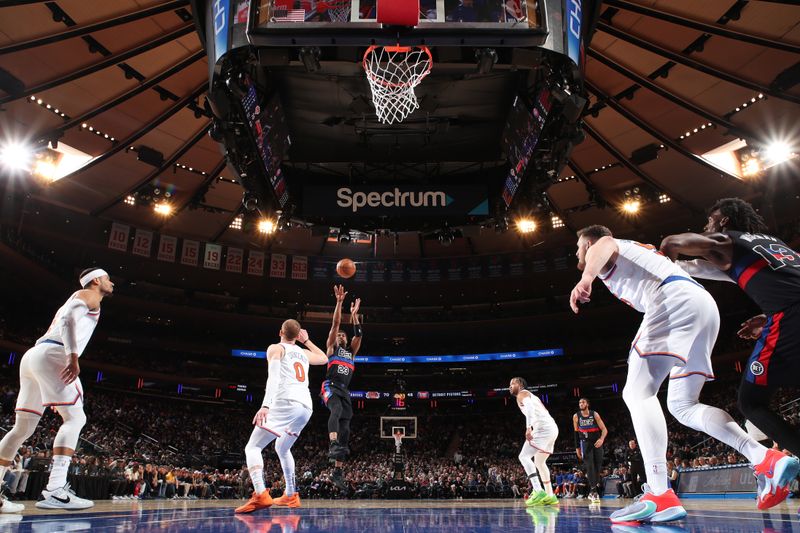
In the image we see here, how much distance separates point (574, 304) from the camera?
12.8ft

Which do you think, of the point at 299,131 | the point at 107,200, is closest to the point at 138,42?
the point at 299,131

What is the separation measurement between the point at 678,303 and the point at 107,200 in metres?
22.4

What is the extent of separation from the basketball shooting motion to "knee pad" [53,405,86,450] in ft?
16.7

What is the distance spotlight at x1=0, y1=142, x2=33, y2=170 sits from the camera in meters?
15.5

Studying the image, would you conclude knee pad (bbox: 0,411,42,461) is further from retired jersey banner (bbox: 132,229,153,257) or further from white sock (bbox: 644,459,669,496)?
retired jersey banner (bbox: 132,229,153,257)

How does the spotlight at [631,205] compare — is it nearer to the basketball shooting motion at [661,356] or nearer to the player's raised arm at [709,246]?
the basketball shooting motion at [661,356]

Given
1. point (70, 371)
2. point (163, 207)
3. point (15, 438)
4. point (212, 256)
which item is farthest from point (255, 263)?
point (15, 438)

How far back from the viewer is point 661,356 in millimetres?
3689

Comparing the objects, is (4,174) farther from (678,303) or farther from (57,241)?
(678,303)

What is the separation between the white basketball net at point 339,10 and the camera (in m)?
7.07

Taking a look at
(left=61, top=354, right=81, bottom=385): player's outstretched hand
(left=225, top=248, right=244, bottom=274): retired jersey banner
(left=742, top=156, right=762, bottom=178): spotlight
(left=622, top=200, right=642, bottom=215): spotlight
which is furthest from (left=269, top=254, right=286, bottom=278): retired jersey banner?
(left=61, top=354, right=81, bottom=385): player's outstretched hand

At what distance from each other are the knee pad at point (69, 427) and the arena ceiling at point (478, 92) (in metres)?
5.55

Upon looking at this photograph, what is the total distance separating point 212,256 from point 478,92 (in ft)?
64.9

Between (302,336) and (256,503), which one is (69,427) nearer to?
(256,503)
